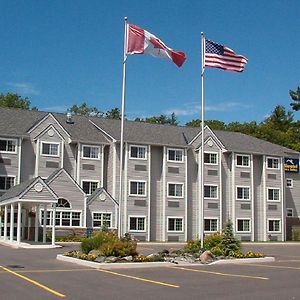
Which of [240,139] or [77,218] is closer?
[77,218]

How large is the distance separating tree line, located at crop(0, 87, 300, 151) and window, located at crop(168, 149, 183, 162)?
2806 cm

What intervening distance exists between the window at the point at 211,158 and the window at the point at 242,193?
355 cm

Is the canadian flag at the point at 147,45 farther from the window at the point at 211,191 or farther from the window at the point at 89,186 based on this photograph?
the window at the point at 211,191

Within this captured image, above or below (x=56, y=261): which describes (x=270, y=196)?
above

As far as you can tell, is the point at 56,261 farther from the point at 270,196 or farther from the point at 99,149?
the point at 270,196

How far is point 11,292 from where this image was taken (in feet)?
44.4

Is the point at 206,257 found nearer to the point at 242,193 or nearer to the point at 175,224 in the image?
the point at 175,224

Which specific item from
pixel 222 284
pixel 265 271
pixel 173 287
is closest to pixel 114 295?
pixel 173 287

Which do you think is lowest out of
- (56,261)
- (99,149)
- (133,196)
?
(56,261)

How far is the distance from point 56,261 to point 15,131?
24939mm

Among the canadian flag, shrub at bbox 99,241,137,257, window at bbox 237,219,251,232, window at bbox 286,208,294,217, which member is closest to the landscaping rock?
shrub at bbox 99,241,137,257

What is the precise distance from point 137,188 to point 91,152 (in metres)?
5.30

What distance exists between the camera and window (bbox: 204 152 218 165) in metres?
53.1

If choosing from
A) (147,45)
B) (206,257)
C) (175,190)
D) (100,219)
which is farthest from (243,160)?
(206,257)
